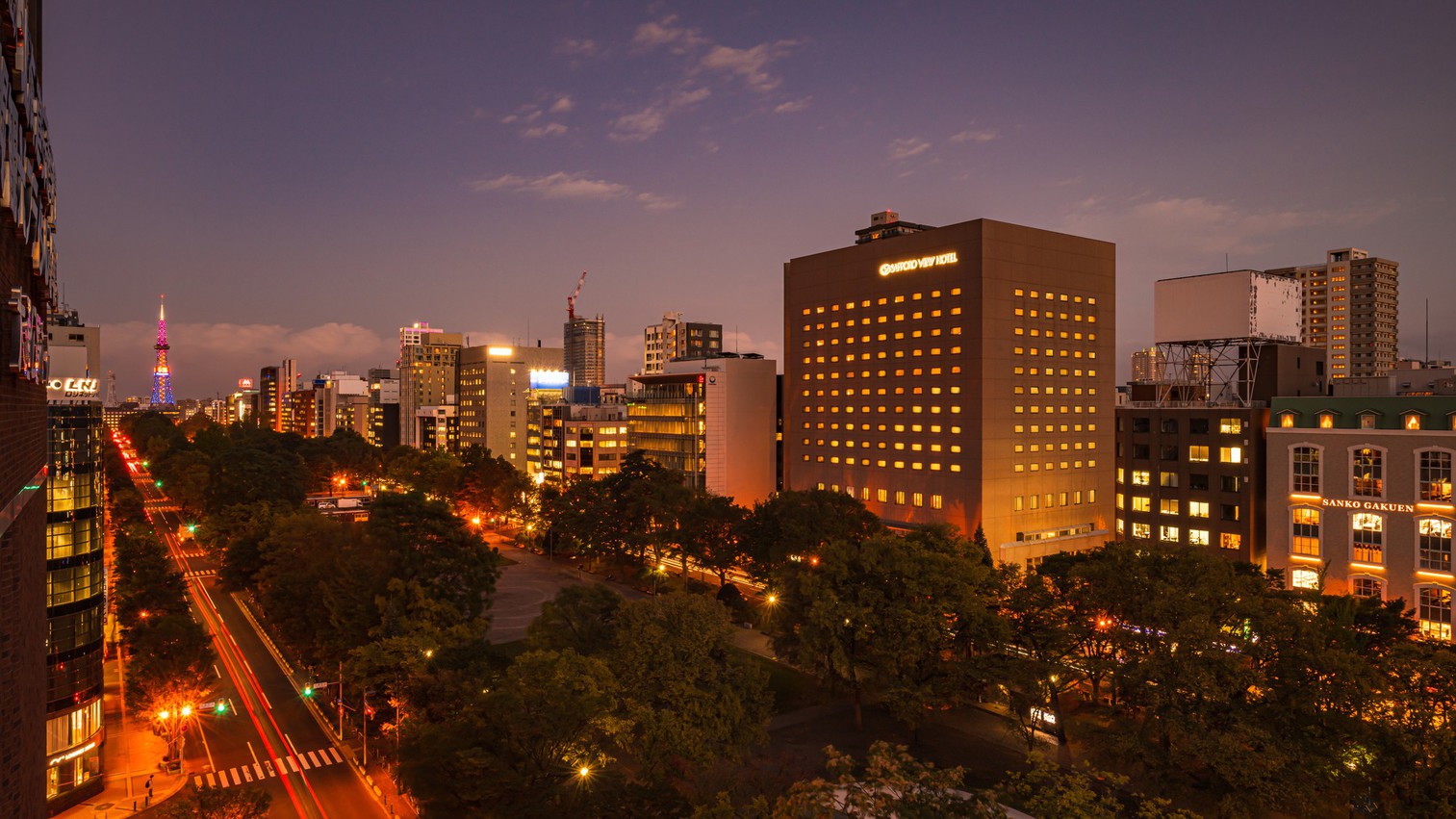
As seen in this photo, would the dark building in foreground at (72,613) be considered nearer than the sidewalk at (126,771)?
Yes

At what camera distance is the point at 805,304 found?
427 ft

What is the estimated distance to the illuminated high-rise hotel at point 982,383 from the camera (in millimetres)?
103438

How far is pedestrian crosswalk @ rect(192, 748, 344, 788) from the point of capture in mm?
44594

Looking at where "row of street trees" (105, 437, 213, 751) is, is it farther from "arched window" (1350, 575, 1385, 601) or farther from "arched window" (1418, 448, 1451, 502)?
"arched window" (1418, 448, 1451, 502)

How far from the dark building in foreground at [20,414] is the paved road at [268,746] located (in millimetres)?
26021

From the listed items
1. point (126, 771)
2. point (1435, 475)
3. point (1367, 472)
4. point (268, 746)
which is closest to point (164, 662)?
point (126, 771)

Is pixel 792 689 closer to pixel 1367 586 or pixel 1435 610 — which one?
pixel 1367 586

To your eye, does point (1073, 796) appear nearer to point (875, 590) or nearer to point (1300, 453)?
point (875, 590)

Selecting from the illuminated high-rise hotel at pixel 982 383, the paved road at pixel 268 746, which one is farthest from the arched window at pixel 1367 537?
the paved road at pixel 268 746

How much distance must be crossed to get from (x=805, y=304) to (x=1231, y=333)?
61991 millimetres

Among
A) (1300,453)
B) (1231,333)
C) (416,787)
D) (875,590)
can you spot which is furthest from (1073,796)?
(1231,333)

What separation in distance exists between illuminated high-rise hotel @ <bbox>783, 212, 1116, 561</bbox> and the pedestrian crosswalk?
79003 mm

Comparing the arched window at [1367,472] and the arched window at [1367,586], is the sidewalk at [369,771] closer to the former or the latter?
the arched window at [1367,586]

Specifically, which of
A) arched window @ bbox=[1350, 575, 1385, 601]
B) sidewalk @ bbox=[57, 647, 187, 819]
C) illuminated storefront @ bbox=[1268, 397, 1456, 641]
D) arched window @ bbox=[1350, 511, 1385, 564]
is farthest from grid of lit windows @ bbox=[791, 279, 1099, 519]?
sidewalk @ bbox=[57, 647, 187, 819]
